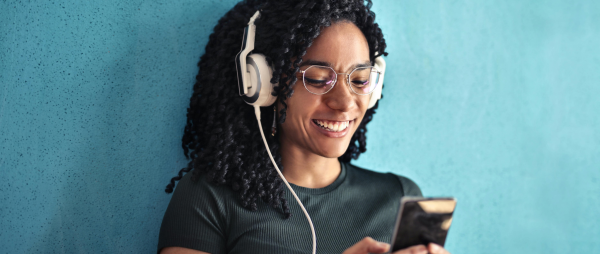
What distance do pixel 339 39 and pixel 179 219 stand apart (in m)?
0.57

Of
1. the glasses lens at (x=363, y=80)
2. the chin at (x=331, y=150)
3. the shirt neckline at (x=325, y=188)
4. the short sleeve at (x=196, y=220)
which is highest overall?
the glasses lens at (x=363, y=80)

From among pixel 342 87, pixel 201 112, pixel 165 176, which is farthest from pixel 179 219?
pixel 342 87

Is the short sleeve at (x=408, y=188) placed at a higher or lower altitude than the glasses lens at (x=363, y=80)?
lower

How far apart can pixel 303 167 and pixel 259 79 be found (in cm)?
28

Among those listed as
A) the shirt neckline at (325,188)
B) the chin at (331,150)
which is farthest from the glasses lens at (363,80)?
the shirt neckline at (325,188)

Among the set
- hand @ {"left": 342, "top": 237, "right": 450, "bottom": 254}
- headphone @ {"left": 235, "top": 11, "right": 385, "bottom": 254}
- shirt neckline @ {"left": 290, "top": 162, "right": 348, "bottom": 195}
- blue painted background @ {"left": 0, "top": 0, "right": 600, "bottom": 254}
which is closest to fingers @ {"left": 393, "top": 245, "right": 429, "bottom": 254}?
hand @ {"left": 342, "top": 237, "right": 450, "bottom": 254}

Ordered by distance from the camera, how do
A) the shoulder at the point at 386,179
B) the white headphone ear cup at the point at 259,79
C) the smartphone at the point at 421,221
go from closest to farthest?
the smartphone at the point at 421,221, the white headphone ear cup at the point at 259,79, the shoulder at the point at 386,179

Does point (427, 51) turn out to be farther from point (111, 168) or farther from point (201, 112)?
point (111, 168)

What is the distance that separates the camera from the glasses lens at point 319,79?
0.90m

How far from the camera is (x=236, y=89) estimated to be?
1.00m

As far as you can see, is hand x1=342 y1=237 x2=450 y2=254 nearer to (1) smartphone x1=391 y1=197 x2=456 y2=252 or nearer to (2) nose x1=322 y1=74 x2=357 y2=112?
(1) smartphone x1=391 y1=197 x2=456 y2=252

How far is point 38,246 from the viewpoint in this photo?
0.93 meters

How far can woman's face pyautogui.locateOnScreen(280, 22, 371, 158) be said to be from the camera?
91 centimetres

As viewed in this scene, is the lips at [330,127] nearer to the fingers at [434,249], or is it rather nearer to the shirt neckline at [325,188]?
the shirt neckline at [325,188]
